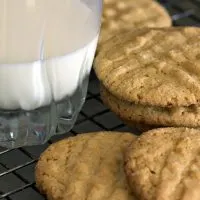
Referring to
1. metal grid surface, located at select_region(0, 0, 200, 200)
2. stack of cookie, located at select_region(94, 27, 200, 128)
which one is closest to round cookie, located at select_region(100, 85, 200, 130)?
stack of cookie, located at select_region(94, 27, 200, 128)

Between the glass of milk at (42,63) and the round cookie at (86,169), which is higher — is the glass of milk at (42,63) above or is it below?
above

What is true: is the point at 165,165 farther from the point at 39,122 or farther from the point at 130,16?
the point at 130,16

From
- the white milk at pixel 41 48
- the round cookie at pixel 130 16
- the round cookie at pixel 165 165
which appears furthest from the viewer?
the round cookie at pixel 130 16

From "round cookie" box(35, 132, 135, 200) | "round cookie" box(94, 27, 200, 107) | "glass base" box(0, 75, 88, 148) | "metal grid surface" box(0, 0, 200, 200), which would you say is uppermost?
"round cookie" box(94, 27, 200, 107)

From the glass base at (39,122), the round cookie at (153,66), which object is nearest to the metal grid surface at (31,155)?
the glass base at (39,122)

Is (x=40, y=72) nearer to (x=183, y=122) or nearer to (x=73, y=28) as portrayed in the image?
(x=73, y=28)

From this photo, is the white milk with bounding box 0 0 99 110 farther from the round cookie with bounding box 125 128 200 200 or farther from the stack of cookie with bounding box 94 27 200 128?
the round cookie with bounding box 125 128 200 200

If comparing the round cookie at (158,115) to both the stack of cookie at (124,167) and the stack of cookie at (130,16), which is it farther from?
the stack of cookie at (130,16)
